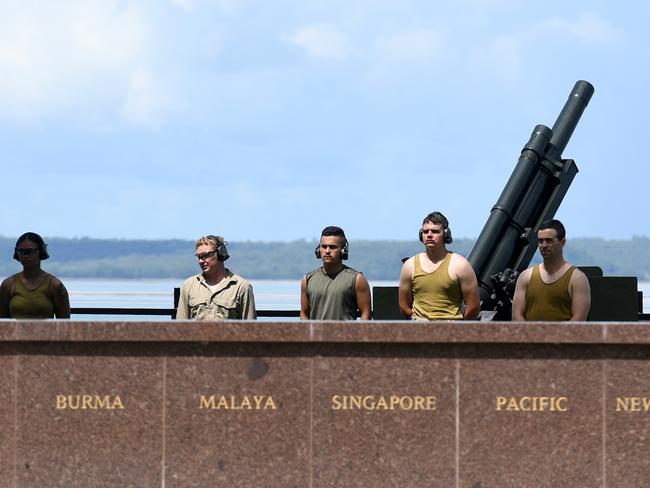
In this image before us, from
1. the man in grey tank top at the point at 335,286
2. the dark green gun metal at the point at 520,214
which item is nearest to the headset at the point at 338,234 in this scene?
the man in grey tank top at the point at 335,286

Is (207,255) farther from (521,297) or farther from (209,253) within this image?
(521,297)

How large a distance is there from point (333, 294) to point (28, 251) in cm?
237

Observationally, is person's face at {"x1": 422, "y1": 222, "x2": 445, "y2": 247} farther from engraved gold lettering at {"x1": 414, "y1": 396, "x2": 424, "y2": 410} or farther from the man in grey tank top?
engraved gold lettering at {"x1": 414, "y1": 396, "x2": 424, "y2": 410}

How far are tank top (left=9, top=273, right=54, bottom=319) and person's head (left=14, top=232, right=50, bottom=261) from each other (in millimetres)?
224

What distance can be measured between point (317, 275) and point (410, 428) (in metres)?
1.36

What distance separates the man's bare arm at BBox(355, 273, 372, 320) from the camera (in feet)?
33.1

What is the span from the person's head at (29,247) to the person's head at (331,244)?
2.13m

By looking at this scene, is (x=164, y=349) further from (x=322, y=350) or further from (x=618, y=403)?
(x=618, y=403)

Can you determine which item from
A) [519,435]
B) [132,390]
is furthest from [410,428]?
[132,390]

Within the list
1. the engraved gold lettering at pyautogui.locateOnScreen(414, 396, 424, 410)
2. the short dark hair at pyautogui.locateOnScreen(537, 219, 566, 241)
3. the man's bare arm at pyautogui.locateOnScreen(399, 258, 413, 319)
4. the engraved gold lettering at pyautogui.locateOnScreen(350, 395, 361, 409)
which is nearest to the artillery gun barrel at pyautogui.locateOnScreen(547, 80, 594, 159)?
the short dark hair at pyautogui.locateOnScreen(537, 219, 566, 241)

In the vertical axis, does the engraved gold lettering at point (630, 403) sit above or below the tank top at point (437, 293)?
below

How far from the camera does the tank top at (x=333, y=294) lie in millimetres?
10131

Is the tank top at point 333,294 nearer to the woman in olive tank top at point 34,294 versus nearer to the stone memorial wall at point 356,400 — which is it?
the stone memorial wall at point 356,400

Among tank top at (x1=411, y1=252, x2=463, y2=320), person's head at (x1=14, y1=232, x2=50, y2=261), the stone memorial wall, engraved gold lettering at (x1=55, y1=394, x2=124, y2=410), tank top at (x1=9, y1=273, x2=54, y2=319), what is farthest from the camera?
tank top at (x1=9, y1=273, x2=54, y2=319)
